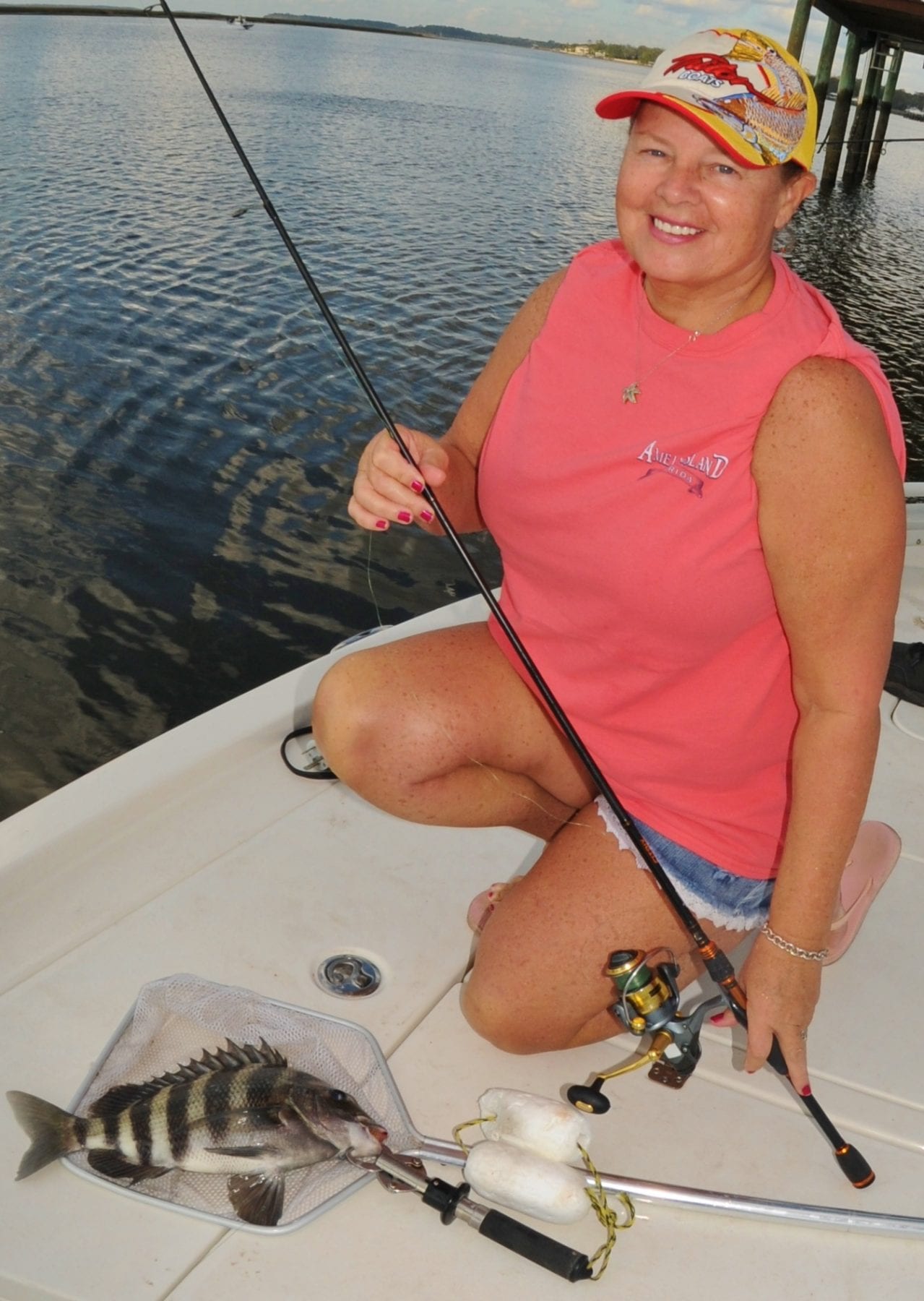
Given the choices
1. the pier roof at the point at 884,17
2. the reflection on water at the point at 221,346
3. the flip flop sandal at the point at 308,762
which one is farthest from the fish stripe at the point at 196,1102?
the pier roof at the point at 884,17

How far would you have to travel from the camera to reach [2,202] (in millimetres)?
12375

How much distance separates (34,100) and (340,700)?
1853 cm

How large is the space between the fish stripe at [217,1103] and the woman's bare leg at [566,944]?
44cm

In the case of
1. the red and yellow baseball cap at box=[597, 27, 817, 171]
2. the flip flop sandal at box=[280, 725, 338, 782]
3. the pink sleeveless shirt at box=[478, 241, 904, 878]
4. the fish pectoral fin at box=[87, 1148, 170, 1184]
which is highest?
the red and yellow baseball cap at box=[597, 27, 817, 171]

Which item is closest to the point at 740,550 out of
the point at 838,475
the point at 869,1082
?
the point at 838,475

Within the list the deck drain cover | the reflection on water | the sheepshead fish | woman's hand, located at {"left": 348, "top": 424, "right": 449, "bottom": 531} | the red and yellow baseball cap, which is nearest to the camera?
the red and yellow baseball cap

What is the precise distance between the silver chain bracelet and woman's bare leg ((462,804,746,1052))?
0.80ft

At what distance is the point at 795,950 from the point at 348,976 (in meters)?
0.80

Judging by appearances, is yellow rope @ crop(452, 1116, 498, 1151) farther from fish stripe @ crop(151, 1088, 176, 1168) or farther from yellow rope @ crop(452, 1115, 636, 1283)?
fish stripe @ crop(151, 1088, 176, 1168)

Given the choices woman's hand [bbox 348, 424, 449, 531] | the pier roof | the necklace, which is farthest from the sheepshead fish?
the pier roof

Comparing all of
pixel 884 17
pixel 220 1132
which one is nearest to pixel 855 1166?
pixel 220 1132

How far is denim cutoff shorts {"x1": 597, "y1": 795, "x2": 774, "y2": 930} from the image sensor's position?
208cm

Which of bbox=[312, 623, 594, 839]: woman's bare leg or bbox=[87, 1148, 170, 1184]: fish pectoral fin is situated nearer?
bbox=[87, 1148, 170, 1184]: fish pectoral fin

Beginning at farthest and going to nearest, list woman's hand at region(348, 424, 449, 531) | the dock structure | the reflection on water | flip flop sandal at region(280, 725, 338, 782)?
the dock structure, the reflection on water, flip flop sandal at region(280, 725, 338, 782), woman's hand at region(348, 424, 449, 531)
